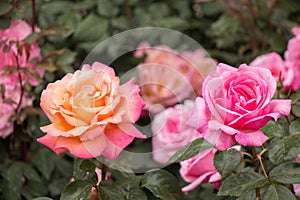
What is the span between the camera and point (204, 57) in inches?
64.1

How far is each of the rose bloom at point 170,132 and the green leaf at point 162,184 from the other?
0.20 meters

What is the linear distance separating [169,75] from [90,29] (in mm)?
258

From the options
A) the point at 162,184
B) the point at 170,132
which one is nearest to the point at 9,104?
the point at 170,132

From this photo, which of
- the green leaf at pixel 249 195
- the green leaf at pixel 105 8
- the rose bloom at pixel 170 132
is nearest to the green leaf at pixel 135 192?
the green leaf at pixel 249 195

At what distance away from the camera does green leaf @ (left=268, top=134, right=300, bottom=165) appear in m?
0.96

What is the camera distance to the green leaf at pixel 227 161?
3.21 feet

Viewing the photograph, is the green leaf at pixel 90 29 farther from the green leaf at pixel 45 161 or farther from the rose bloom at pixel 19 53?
the green leaf at pixel 45 161

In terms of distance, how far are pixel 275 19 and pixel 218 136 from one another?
0.99 metres

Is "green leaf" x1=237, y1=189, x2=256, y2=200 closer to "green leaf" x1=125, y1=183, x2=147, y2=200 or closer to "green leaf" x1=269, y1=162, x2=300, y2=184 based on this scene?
"green leaf" x1=269, y1=162, x2=300, y2=184

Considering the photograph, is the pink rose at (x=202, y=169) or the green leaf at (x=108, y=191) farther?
the pink rose at (x=202, y=169)

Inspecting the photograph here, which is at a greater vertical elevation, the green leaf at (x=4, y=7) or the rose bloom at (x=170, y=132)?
the green leaf at (x=4, y=7)

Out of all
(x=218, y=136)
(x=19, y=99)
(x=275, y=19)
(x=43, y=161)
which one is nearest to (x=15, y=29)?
(x=19, y=99)

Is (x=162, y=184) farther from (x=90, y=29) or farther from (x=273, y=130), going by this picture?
(x=90, y=29)

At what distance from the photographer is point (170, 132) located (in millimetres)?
1239
